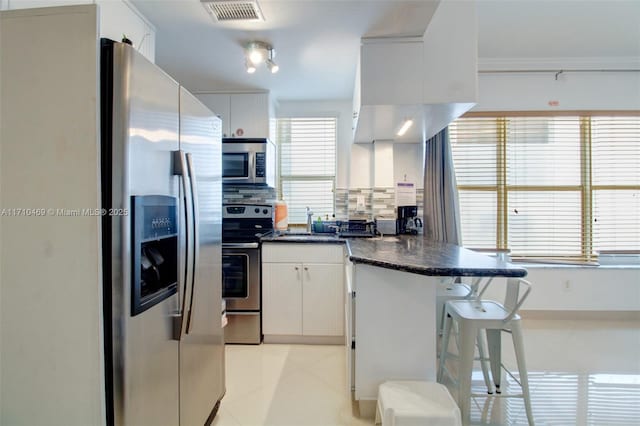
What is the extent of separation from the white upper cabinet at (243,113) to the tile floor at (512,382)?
2123 millimetres

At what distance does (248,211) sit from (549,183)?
3435 millimetres

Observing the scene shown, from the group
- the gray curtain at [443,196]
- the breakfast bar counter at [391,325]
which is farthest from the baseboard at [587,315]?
the breakfast bar counter at [391,325]

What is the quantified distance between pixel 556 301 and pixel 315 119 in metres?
3.39

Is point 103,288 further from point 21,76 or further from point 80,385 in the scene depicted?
point 21,76

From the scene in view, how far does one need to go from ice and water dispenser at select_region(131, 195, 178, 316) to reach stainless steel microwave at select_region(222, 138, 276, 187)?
6.17 ft

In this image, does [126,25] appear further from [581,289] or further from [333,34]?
[581,289]

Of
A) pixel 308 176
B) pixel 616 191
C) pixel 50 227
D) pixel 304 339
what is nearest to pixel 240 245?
pixel 304 339

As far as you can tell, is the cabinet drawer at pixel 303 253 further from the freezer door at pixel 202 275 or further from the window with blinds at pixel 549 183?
the window with blinds at pixel 549 183

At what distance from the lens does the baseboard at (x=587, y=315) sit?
10.6ft

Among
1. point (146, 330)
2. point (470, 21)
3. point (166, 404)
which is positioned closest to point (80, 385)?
point (146, 330)

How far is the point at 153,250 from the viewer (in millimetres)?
1142

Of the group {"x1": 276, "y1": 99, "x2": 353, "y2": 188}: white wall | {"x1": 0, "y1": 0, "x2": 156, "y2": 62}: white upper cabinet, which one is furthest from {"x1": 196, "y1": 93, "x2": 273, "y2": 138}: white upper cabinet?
{"x1": 0, "y1": 0, "x2": 156, "y2": 62}: white upper cabinet

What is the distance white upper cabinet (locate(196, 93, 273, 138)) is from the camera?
3.13m

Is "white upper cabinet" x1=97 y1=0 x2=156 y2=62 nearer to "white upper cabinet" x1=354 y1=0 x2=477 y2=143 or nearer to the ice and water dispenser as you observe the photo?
the ice and water dispenser
